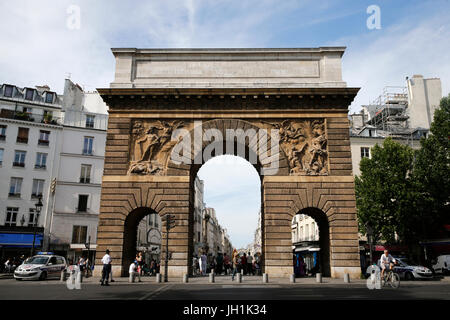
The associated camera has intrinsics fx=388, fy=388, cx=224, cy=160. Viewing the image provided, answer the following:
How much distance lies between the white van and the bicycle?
1818 centimetres

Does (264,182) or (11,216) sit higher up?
(264,182)

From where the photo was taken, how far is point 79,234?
41031 millimetres

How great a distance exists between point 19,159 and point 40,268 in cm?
2153

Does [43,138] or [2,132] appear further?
[43,138]

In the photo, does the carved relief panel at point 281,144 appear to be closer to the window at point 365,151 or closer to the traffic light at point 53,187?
the traffic light at point 53,187

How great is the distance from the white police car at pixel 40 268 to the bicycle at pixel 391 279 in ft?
63.4

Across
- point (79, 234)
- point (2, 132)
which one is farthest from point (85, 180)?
point (2, 132)

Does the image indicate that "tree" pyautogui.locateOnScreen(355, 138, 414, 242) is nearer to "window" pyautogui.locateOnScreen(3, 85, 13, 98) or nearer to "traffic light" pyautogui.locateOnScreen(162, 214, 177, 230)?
"traffic light" pyautogui.locateOnScreen(162, 214, 177, 230)

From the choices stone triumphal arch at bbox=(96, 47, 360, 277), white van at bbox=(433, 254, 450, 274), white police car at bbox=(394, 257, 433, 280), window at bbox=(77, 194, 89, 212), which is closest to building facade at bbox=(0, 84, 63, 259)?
window at bbox=(77, 194, 89, 212)

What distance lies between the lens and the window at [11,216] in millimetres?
38806

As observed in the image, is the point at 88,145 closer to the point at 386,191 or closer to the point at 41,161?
the point at 41,161

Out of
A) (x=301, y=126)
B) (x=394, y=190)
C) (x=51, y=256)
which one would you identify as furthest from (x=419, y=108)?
A: (x=51, y=256)
